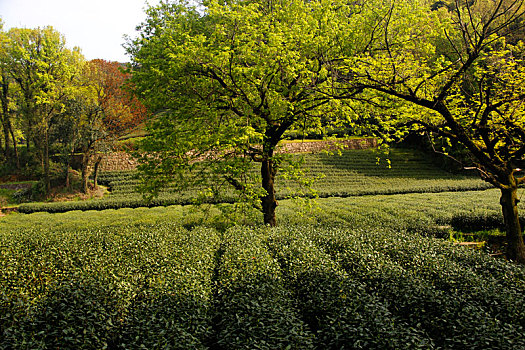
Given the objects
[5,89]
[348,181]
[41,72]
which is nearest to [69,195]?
[41,72]

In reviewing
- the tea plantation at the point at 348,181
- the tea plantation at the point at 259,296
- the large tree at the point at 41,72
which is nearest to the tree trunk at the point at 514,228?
the tea plantation at the point at 259,296

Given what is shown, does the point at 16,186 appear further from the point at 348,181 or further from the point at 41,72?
the point at 348,181

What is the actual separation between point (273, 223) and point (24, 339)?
7470mm

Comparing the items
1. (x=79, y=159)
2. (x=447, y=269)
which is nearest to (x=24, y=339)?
(x=447, y=269)

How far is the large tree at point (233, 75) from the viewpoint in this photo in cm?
799

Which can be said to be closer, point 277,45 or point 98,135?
point 277,45

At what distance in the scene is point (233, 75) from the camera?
8.38m

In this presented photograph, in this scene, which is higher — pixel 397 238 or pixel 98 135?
pixel 98 135

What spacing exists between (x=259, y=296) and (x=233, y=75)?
5.98 m

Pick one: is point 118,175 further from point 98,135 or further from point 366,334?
point 366,334

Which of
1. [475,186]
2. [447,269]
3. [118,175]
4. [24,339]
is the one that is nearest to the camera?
[24,339]

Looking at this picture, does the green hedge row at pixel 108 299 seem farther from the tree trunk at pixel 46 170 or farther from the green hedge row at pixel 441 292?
the tree trunk at pixel 46 170

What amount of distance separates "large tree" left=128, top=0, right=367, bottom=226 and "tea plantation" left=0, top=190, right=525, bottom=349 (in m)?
2.49

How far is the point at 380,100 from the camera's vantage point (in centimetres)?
878
